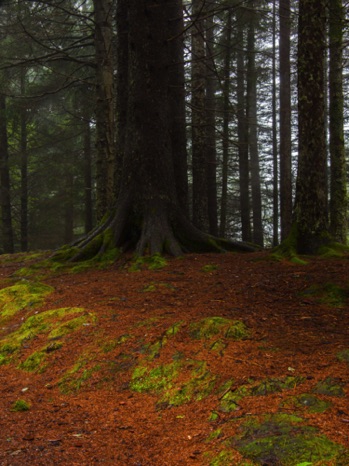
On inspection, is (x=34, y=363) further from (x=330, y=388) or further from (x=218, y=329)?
(x=330, y=388)

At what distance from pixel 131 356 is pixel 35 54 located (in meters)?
12.6

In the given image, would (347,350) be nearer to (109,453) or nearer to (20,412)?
(109,453)

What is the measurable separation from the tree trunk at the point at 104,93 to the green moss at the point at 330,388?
8702mm

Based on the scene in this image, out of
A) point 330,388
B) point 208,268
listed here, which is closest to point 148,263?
point 208,268

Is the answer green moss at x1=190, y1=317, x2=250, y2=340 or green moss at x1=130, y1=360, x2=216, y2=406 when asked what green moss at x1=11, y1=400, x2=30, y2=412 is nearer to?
green moss at x1=130, y1=360, x2=216, y2=406

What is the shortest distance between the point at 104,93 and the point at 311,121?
21.4ft

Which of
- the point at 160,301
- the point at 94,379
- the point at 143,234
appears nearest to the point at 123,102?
the point at 143,234

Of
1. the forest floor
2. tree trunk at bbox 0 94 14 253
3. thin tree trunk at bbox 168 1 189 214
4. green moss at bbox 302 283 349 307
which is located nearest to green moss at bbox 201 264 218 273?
the forest floor

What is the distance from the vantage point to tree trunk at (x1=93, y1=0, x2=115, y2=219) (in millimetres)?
10891

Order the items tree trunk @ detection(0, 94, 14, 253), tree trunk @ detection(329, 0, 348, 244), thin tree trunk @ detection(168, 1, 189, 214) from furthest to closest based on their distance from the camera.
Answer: tree trunk @ detection(0, 94, 14, 253)
tree trunk @ detection(329, 0, 348, 244)
thin tree trunk @ detection(168, 1, 189, 214)

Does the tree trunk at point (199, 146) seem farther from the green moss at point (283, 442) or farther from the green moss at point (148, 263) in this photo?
the green moss at point (283, 442)

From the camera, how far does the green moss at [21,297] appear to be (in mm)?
5570

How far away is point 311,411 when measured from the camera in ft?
8.05

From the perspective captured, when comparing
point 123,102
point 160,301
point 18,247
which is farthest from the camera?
point 18,247
